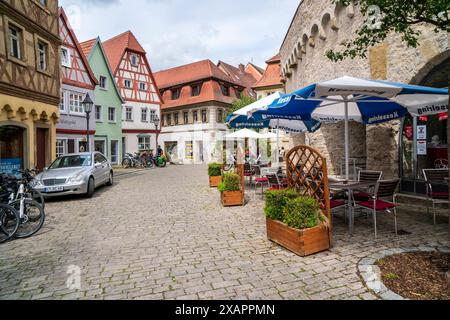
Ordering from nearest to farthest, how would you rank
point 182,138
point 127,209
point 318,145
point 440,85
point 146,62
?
point 440,85, point 127,209, point 318,145, point 146,62, point 182,138

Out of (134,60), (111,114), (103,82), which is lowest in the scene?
(111,114)

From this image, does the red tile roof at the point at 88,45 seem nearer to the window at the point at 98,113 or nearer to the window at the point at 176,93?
the window at the point at 98,113

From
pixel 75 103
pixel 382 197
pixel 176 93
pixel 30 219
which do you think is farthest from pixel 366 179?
pixel 176 93

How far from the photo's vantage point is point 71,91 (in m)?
20.8

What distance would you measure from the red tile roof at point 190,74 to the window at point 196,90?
0.80 meters

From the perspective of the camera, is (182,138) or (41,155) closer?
(41,155)

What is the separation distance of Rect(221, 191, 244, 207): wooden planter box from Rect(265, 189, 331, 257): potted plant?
10.6 ft

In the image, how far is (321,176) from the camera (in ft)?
15.0

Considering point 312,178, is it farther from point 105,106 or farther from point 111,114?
point 111,114

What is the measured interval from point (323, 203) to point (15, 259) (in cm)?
475

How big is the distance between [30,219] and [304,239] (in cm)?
579

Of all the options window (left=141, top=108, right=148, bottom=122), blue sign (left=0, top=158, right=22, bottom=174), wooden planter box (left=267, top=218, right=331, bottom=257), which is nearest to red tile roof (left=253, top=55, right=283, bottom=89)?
window (left=141, top=108, right=148, bottom=122)

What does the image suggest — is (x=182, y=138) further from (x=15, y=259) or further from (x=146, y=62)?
(x=15, y=259)

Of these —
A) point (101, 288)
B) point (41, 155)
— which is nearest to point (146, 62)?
point (41, 155)
